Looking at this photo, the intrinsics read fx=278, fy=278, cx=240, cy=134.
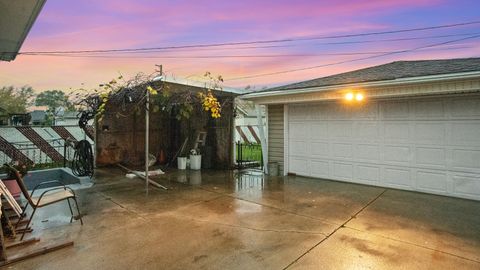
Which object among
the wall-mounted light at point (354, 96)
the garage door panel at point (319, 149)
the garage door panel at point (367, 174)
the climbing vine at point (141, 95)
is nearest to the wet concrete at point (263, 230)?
the garage door panel at point (367, 174)

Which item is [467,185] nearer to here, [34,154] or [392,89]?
[392,89]

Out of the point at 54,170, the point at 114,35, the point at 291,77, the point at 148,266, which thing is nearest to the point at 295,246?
the point at 148,266

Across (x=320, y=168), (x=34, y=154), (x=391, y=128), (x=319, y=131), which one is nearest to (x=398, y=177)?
(x=391, y=128)

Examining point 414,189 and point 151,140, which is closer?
point 414,189

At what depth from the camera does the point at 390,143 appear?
21.0 ft

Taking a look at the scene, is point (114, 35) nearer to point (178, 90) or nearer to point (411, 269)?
point (178, 90)

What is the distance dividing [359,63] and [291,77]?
4.70 metres

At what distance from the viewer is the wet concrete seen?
3.09m

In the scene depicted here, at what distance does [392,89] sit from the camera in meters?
5.74

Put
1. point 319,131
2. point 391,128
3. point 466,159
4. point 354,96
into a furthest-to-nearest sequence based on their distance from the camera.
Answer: point 319,131 < point 391,128 < point 354,96 < point 466,159

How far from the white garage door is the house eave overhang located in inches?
26.4

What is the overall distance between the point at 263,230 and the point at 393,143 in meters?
4.14

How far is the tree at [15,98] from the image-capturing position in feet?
80.7

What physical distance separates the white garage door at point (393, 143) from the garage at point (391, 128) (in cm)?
2
